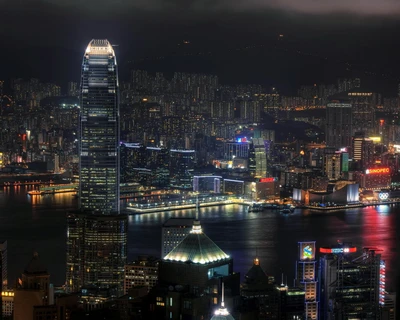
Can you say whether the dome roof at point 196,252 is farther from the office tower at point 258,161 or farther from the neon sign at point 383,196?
the office tower at point 258,161

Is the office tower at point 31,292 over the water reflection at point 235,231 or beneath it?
over

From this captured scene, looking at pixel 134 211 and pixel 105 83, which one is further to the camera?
pixel 134 211

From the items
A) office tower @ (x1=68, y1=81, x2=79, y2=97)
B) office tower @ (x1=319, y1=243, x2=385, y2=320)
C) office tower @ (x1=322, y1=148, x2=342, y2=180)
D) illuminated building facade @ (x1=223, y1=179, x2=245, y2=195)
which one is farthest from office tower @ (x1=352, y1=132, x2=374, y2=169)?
office tower @ (x1=319, y1=243, x2=385, y2=320)

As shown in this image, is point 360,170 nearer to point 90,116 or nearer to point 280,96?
point 280,96

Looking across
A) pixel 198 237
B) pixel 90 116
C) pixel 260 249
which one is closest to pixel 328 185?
pixel 90 116

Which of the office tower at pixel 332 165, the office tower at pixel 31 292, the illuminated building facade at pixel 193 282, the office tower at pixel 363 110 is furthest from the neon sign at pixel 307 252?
the office tower at pixel 363 110

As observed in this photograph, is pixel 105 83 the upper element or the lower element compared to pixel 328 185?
upper
